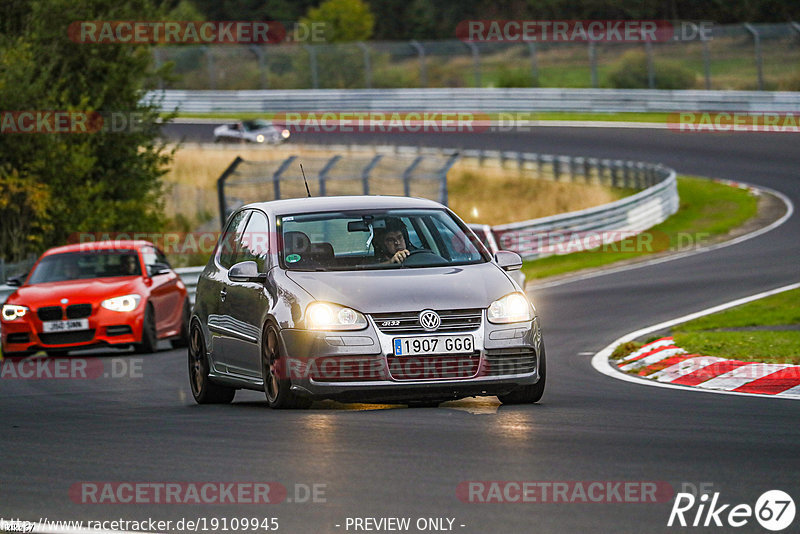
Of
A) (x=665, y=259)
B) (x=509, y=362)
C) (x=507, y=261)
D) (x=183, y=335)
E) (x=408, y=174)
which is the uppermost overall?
(x=507, y=261)

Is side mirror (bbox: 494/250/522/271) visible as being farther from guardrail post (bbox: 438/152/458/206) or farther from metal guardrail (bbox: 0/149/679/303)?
guardrail post (bbox: 438/152/458/206)

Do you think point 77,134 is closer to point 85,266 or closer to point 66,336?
point 85,266

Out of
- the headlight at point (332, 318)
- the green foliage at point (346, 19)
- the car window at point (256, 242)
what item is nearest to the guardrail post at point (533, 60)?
the green foliage at point (346, 19)

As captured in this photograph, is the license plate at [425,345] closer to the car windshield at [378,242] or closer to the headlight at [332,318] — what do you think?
the headlight at [332,318]

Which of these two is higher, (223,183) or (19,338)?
(223,183)

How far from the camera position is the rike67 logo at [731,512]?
6.24 metres

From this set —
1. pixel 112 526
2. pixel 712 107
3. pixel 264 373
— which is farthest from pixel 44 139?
pixel 712 107

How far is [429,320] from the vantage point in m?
9.66

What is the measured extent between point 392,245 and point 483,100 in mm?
44612

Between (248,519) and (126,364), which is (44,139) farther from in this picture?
(248,519)

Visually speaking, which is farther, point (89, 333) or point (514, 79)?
point (514, 79)

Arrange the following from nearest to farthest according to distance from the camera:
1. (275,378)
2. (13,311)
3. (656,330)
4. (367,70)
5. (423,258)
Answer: (275,378), (423,258), (656,330), (13,311), (367,70)

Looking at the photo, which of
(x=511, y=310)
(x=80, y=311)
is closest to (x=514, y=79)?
(x=80, y=311)

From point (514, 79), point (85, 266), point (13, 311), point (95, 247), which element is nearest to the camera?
point (13, 311)
